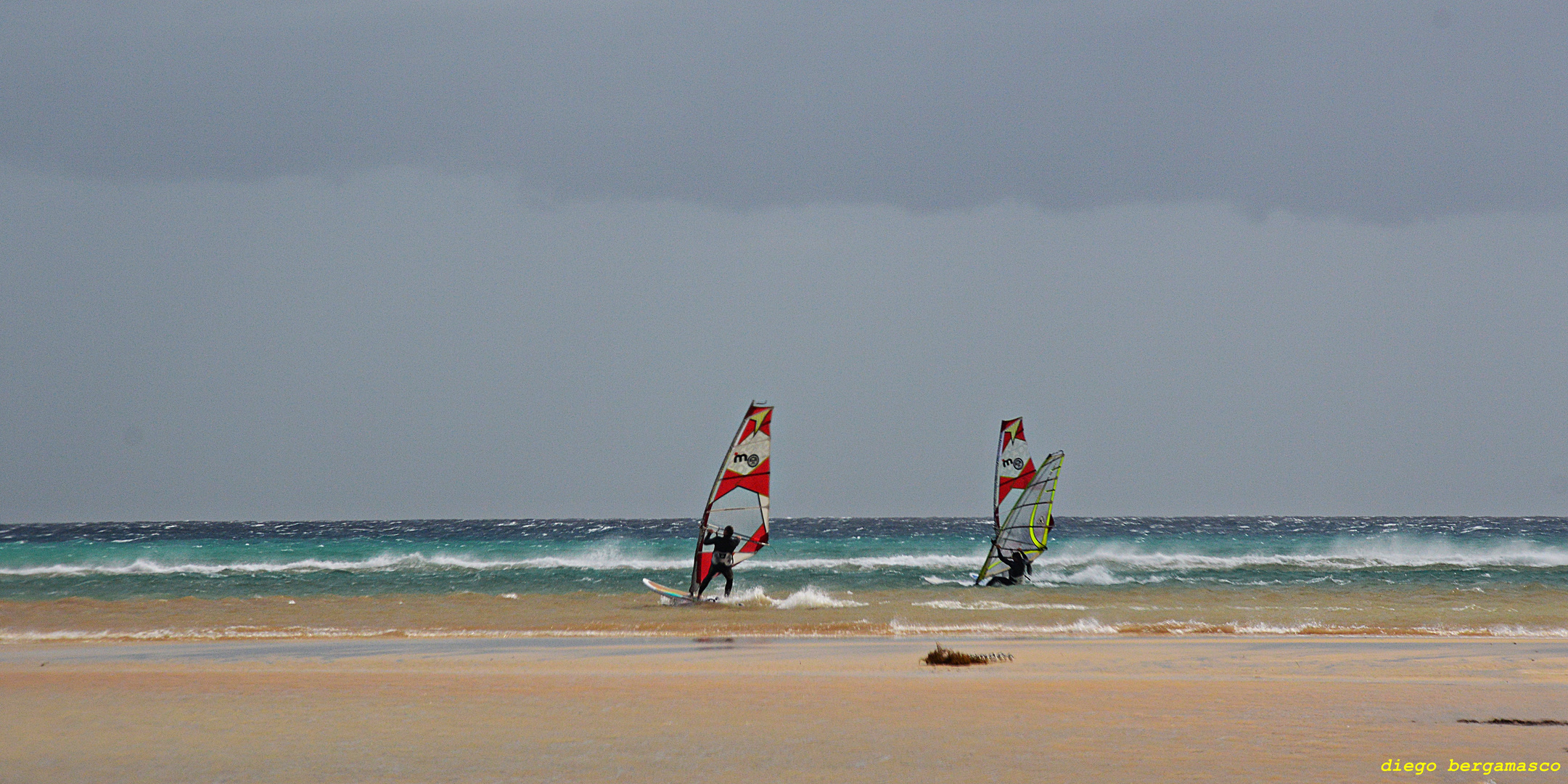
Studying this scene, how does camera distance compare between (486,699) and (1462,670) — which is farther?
(1462,670)

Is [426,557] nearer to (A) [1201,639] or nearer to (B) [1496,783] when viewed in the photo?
(A) [1201,639]

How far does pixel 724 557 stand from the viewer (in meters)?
21.6

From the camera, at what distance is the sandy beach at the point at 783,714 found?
6039 mm

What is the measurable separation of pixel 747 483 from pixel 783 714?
1489cm

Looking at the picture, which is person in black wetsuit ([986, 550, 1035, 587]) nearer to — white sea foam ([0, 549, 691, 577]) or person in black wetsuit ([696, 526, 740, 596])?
person in black wetsuit ([696, 526, 740, 596])

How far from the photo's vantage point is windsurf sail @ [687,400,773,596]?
22469mm

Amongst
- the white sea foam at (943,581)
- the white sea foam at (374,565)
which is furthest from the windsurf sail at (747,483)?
the white sea foam at (374,565)

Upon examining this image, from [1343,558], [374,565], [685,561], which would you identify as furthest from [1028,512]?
[374,565]

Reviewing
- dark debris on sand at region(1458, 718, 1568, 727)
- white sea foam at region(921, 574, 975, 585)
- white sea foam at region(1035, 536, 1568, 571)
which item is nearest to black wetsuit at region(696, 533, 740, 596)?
white sea foam at region(921, 574, 975, 585)

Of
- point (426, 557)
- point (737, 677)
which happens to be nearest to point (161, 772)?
point (737, 677)

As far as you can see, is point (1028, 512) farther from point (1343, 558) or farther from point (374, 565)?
point (374, 565)

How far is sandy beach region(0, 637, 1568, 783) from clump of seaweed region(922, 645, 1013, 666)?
0.73 feet

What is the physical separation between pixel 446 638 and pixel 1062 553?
36.7 metres

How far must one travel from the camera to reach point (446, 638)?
15.0 m
